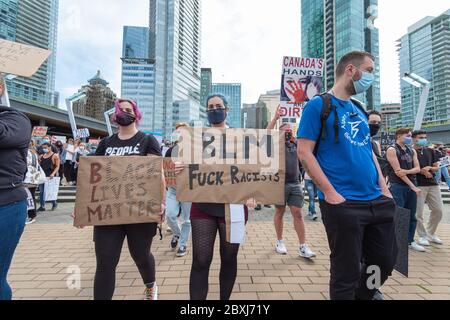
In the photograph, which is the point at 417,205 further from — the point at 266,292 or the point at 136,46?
the point at 136,46

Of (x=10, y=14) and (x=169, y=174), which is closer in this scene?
(x=169, y=174)

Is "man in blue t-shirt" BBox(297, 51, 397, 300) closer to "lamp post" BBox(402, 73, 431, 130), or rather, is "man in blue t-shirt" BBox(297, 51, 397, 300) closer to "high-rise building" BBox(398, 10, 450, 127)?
"lamp post" BBox(402, 73, 431, 130)

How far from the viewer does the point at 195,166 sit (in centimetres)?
240

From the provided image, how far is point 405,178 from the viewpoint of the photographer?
4.46 m

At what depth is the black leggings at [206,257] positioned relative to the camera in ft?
7.20

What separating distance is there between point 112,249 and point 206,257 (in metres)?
0.81

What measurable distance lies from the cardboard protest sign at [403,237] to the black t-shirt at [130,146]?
8.94 ft

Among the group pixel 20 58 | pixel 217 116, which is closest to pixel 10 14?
pixel 20 58

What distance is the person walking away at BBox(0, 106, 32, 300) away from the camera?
1756 millimetres

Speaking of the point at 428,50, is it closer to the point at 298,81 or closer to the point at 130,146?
the point at 298,81

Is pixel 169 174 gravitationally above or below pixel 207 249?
above

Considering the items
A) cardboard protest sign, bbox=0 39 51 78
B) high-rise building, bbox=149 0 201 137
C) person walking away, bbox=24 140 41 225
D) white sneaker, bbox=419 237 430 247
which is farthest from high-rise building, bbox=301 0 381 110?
cardboard protest sign, bbox=0 39 51 78
